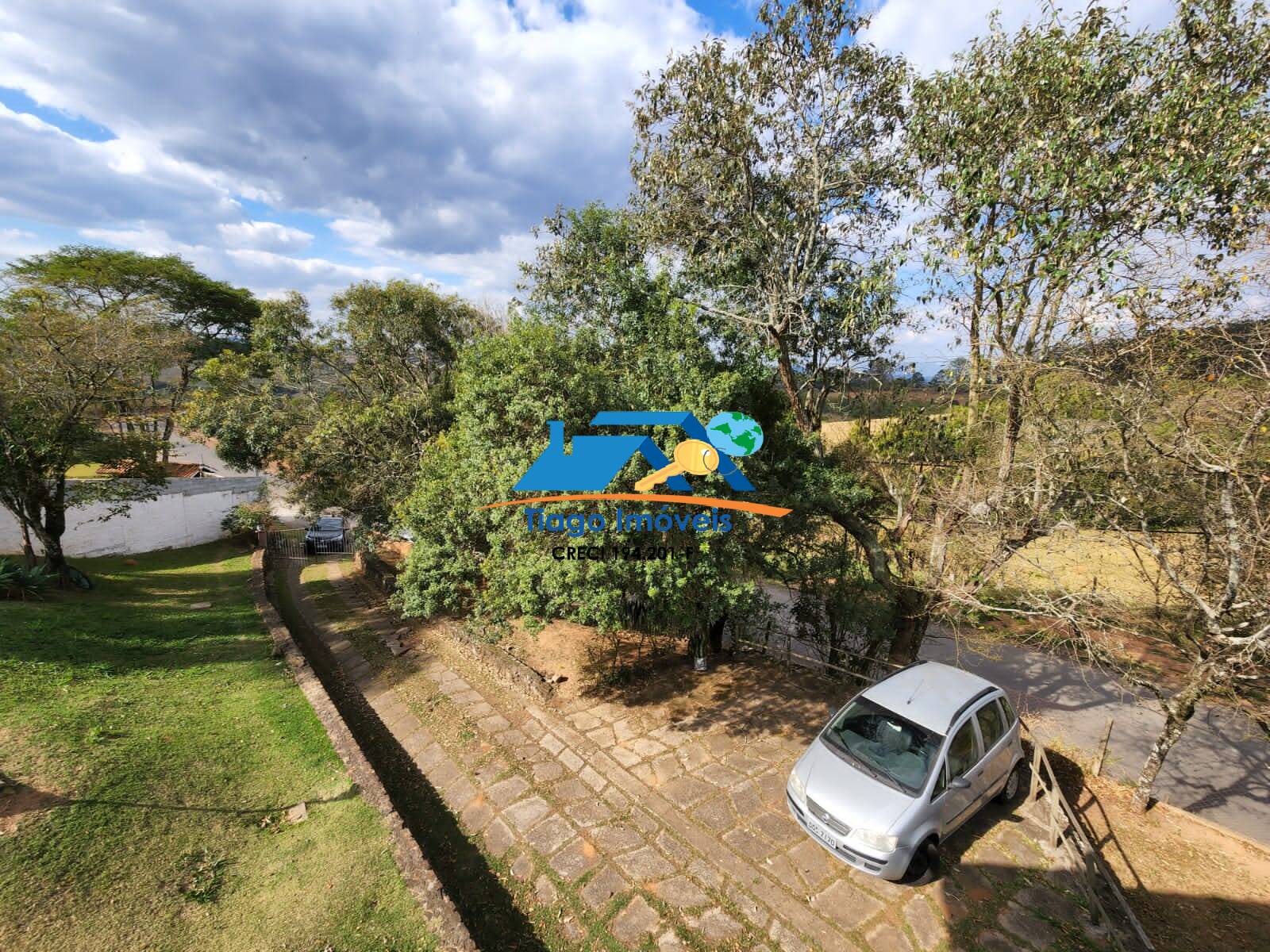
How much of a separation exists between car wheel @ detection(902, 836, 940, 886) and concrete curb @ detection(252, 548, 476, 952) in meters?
3.87

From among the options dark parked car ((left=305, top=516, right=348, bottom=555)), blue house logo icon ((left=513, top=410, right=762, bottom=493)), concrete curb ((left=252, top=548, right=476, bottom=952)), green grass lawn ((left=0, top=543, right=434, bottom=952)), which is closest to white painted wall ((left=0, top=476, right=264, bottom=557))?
dark parked car ((left=305, top=516, right=348, bottom=555))

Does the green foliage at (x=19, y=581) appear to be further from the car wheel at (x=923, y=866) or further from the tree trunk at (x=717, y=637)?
the car wheel at (x=923, y=866)

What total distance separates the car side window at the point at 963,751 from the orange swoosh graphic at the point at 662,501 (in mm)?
A: 2970

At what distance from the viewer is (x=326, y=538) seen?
1975 centimetres

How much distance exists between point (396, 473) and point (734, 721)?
9914 mm

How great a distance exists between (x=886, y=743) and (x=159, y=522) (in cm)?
2360

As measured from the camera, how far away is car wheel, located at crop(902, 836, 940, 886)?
4570 mm

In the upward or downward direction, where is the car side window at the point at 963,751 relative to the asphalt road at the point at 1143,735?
upward

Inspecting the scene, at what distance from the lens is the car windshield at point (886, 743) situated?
15.6ft

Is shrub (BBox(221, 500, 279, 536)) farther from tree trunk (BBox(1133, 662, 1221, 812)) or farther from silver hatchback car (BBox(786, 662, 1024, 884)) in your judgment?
tree trunk (BBox(1133, 662, 1221, 812))

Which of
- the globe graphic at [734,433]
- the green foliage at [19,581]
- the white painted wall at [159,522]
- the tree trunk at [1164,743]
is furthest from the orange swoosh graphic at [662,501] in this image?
the white painted wall at [159,522]

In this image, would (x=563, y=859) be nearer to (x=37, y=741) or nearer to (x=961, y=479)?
(x=37, y=741)

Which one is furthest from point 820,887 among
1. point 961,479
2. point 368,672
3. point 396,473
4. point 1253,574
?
point 396,473

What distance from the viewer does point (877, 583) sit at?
26.5ft
